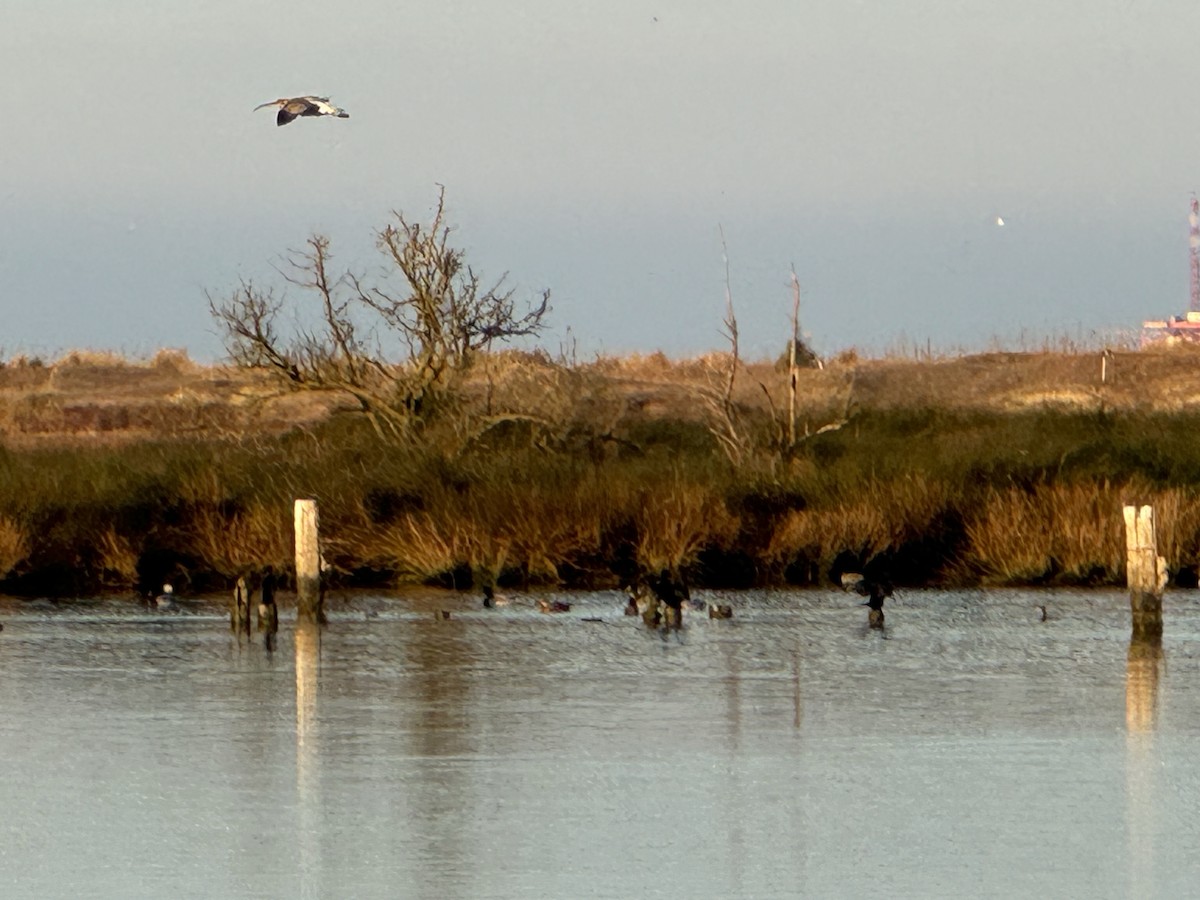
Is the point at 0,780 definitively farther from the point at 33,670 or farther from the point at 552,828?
the point at 33,670

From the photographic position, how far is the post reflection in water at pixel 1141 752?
10227mm

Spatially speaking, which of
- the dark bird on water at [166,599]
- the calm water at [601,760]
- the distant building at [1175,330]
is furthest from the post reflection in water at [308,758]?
the distant building at [1175,330]

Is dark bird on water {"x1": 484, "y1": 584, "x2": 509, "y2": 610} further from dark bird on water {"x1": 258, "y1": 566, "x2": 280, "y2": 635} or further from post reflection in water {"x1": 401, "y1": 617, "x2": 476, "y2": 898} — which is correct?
dark bird on water {"x1": 258, "y1": 566, "x2": 280, "y2": 635}

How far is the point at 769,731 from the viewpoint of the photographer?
14516mm

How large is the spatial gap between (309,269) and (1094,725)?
60.0 feet

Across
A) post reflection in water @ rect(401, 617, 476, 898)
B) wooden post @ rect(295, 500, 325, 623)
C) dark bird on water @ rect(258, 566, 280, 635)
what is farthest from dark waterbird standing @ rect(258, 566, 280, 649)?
post reflection in water @ rect(401, 617, 476, 898)

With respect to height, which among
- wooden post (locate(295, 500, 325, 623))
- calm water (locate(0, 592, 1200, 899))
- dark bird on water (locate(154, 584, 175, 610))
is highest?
wooden post (locate(295, 500, 325, 623))

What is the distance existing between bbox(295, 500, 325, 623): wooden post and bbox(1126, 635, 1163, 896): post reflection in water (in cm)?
664

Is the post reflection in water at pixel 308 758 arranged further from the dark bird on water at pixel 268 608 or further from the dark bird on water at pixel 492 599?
the dark bird on water at pixel 492 599

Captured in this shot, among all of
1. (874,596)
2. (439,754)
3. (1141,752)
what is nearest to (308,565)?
(874,596)

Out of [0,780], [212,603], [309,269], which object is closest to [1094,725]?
[0,780]

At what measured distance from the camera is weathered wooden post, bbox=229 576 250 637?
2059cm

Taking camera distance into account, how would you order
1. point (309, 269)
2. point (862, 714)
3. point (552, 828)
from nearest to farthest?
1. point (552, 828)
2. point (862, 714)
3. point (309, 269)

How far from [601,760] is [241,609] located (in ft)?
26.1
